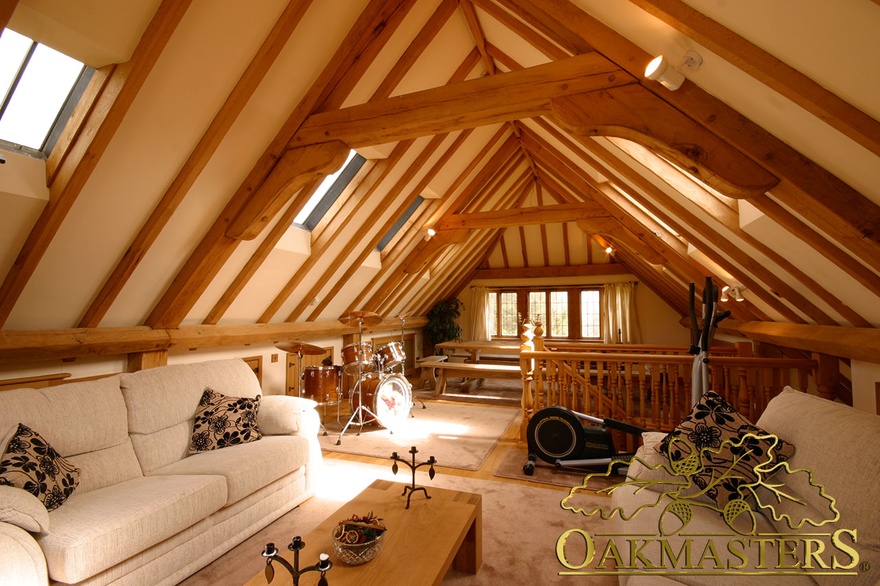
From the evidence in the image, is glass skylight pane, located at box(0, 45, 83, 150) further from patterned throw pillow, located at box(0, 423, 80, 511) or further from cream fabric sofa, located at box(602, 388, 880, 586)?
cream fabric sofa, located at box(602, 388, 880, 586)

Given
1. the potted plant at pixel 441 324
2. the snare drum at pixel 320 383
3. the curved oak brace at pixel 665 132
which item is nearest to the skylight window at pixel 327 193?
the snare drum at pixel 320 383

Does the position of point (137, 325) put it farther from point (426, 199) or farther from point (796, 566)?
point (796, 566)

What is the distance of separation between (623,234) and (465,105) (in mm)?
3417

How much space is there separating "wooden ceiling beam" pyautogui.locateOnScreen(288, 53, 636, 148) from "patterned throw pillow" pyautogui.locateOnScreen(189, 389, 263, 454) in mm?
1935

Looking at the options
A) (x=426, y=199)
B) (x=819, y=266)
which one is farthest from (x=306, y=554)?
(x=426, y=199)

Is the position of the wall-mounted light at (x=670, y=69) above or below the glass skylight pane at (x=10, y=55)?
below

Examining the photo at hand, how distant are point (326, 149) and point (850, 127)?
9.27 ft

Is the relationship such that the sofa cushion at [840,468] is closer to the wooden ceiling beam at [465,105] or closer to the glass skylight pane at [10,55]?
the wooden ceiling beam at [465,105]

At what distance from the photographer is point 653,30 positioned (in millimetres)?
2039

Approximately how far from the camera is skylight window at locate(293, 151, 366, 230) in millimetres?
4395

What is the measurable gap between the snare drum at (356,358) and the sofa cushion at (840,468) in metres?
3.82

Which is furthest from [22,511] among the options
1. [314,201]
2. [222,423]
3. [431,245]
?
[431,245]

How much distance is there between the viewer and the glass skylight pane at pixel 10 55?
82.1 inches

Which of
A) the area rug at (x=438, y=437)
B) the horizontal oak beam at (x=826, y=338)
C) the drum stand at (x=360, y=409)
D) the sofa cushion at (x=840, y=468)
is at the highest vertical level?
the horizontal oak beam at (x=826, y=338)
